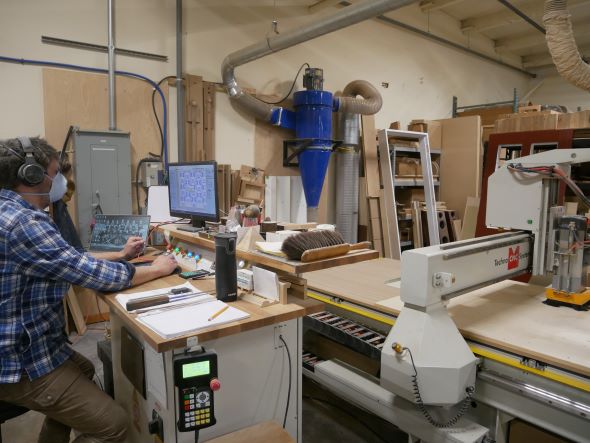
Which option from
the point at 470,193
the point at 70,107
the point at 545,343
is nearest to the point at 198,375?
the point at 545,343

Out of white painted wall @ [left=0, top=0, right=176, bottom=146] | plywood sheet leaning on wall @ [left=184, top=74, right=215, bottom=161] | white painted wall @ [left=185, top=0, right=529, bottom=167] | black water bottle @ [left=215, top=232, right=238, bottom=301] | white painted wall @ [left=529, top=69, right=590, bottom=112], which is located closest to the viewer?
black water bottle @ [left=215, top=232, right=238, bottom=301]

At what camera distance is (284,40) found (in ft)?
10.7

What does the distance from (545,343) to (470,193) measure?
391 cm

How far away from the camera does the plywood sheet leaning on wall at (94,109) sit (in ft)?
10.4

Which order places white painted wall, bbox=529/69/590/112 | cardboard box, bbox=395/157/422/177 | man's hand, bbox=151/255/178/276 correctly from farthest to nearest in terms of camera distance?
white painted wall, bbox=529/69/590/112
cardboard box, bbox=395/157/422/177
man's hand, bbox=151/255/178/276

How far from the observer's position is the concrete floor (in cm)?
208

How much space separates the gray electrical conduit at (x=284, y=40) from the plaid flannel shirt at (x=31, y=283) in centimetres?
235

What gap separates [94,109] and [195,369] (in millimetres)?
2824

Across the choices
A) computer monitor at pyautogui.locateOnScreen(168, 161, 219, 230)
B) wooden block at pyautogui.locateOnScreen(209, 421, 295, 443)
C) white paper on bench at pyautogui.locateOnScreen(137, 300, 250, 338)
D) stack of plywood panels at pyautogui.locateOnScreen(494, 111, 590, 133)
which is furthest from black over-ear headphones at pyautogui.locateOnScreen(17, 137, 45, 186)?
stack of plywood panels at pyautogui.locateOnScreen(494, 111, 590, 133)

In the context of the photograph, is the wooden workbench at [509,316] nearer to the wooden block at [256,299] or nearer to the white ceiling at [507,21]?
the wooden block at [256,299]

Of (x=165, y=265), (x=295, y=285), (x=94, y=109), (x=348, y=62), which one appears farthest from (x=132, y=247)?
(x=348, y=62)

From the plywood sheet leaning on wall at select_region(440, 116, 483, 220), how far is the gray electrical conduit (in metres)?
2.45

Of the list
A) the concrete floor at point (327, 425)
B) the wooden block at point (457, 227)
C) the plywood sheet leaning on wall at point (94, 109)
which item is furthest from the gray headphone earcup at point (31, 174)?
the wooden block at point (457, 227)

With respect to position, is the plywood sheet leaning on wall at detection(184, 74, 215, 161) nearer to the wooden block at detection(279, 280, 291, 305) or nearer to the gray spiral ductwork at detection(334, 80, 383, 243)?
the gray spiral ductwork at detection(334, 80, 383, 243)
